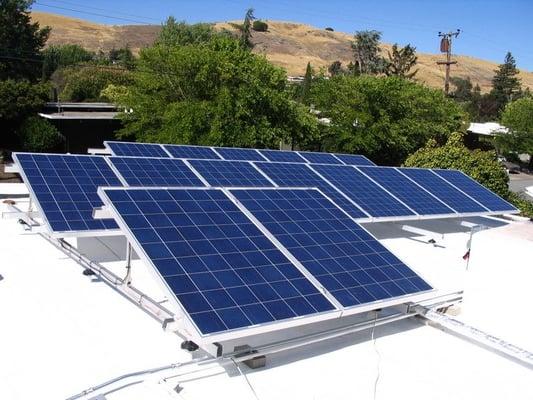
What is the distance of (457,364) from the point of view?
7.66 m

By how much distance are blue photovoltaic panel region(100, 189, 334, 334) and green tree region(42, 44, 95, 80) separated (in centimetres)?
7007

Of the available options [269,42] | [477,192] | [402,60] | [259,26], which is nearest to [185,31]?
[402,60]

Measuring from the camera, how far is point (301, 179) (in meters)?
16.4

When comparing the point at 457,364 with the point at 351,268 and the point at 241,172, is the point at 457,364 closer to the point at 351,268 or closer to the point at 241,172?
the point at 351,268

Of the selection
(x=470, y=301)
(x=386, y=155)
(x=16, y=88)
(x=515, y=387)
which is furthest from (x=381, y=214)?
(x=16, y=88)

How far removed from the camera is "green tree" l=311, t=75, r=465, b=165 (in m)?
38.2

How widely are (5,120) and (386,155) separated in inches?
1100

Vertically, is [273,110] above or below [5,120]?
above

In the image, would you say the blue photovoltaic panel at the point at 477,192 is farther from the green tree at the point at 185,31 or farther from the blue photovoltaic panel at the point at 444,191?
the green tree at the point at 185,31

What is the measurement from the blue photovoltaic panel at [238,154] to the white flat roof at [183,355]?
9.48 meters

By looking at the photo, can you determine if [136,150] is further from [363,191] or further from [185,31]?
[185,31]

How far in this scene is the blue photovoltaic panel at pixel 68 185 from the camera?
35.4 ft

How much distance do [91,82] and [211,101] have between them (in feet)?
125

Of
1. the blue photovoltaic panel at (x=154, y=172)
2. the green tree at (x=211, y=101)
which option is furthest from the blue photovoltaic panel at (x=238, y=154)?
the green tree at (x=211, y=101)
